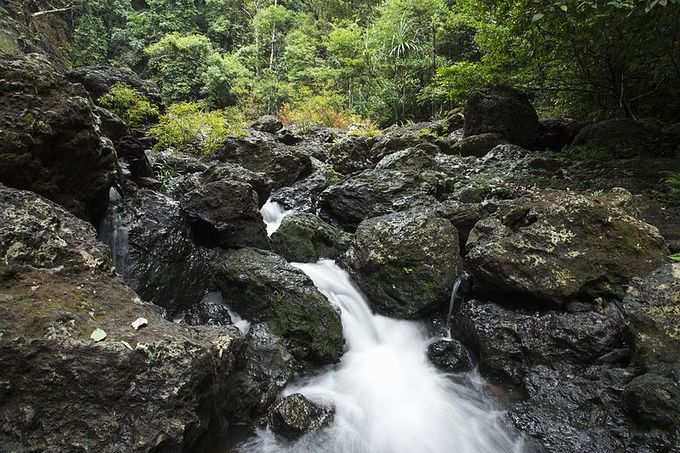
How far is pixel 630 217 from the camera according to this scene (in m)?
5.27

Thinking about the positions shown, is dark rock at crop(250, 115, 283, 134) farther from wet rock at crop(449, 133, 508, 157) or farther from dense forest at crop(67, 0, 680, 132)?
wet rock at crop(449, 133, 508, 157)

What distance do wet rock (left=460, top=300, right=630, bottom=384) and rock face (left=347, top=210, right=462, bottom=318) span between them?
0.88m

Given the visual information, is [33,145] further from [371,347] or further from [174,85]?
[174,85]

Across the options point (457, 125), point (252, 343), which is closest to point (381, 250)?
point (252, 343)

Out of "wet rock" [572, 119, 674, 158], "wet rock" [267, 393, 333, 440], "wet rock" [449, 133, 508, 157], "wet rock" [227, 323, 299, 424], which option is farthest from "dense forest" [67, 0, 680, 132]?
"wet rock" [267, 393, 333, 440]

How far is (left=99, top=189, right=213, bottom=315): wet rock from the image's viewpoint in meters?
4.96

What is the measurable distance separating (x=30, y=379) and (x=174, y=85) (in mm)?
23201

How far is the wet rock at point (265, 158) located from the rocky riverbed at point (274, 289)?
1.93 meters

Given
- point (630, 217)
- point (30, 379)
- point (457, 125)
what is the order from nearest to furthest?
point (30, 379), point (630, 217), point (457, 125)

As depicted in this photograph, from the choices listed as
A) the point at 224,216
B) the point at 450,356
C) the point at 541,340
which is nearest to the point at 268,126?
the point at 224,216

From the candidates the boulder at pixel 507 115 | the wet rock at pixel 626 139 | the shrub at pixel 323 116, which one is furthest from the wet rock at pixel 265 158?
the shrub at pixel 323 116

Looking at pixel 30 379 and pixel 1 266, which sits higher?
pixel 1 266

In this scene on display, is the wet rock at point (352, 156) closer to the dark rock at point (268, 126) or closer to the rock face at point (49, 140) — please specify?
the dark rock at point (268, 126)

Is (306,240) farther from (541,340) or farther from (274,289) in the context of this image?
(541,340)
